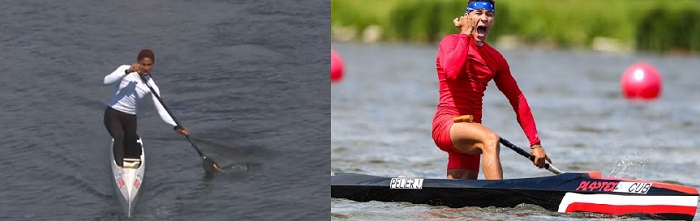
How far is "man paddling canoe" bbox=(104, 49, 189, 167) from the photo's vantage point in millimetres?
7363

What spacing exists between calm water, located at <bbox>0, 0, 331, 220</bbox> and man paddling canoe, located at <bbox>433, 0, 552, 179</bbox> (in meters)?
1.60

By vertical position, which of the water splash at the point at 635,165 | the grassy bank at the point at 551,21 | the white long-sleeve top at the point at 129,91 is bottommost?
the grassy bank at the point at 551,21

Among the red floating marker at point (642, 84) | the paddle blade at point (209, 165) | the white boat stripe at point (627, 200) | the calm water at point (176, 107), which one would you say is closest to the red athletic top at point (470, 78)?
the white boat stripe at point (627, 200)

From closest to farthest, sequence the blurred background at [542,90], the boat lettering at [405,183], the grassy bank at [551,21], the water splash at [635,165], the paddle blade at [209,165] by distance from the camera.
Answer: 1. the paddle blade at [209,165]
2. the boat lettering at [405,183]
3. the water splash at [635,165]
4. the blurred background at [542,90]
5. the grassy bank at [551,21]

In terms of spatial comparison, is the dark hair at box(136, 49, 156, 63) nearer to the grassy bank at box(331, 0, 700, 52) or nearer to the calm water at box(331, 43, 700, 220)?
the calm water at box(331, 43, 700, 220)

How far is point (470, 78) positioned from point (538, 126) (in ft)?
27.7

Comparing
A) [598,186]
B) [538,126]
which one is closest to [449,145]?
Result: [598,186]

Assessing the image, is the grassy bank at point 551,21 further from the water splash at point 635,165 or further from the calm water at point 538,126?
the water splash at point 635,165

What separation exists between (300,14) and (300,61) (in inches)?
11.3

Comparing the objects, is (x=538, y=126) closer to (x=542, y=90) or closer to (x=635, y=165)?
(x=635, y=165)

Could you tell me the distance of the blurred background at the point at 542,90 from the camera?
13.1 meters

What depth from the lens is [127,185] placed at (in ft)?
24.0

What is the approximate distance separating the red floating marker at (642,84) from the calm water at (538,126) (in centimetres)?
33

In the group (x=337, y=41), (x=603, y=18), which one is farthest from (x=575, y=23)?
(x=337, y=41)
